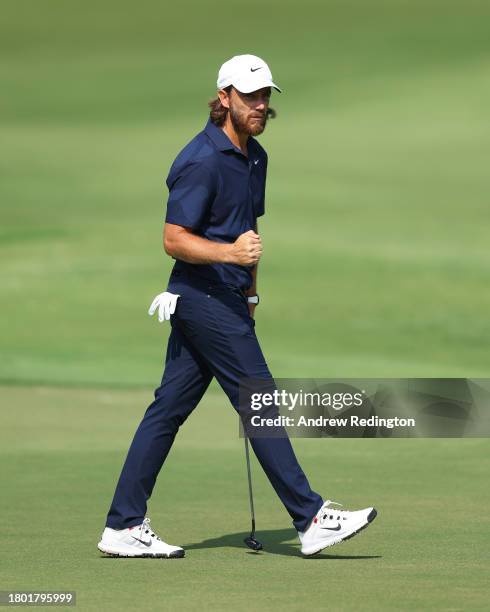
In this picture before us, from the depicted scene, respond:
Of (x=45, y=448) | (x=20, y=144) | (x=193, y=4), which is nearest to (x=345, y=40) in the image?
(x=193, y=4)

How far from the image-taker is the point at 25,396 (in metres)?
11.9

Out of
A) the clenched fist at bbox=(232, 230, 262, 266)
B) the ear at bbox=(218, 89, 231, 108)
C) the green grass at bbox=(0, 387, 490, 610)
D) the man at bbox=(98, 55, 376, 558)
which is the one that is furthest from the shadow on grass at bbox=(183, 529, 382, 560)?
the ear at bbox=(218, 89, 231, 108)

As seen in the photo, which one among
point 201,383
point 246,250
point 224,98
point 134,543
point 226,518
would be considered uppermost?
point 224,98

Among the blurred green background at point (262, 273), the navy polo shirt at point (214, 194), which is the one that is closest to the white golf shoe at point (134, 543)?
the blurred green background at point (262, 273)

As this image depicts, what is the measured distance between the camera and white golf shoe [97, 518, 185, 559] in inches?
266

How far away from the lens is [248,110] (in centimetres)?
688

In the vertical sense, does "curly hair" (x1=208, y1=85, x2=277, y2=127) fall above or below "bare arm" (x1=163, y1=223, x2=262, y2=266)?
above

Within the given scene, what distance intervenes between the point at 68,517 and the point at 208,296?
4.60 feet

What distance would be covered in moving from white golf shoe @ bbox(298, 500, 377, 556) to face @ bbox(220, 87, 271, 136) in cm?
147

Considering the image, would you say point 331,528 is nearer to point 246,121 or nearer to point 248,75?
point 246,121

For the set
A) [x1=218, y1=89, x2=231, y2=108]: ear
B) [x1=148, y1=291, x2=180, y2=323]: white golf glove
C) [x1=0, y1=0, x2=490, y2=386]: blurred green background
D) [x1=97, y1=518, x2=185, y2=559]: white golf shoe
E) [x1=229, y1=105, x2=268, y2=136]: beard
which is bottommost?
[x1=97, y1=518, x2=185, y2=559]: white golf shoe

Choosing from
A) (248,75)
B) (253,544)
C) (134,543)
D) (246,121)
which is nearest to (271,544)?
(253,544)

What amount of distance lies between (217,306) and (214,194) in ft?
1.39

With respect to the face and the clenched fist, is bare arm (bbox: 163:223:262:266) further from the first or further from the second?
the face
